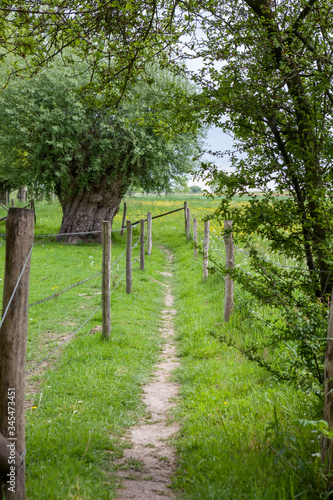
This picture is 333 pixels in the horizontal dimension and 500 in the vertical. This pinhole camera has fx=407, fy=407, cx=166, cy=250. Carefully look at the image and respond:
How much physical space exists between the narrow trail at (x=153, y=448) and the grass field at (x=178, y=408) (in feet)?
0.37

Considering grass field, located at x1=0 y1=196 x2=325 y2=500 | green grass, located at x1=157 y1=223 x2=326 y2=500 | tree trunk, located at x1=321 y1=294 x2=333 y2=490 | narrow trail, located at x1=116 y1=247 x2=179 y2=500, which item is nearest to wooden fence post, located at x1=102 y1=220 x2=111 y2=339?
grass field, located at x1=0 y1=196 x2=325 y2=500

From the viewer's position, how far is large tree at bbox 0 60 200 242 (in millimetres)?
16531

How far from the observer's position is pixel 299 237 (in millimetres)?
3590

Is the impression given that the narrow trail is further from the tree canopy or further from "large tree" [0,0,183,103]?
"large tree" [0,0,183,103]

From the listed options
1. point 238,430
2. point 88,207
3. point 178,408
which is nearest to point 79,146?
point 88,207

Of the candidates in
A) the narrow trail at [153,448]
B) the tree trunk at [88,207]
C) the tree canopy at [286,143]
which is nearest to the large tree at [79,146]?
the tree trunk at [88,207]

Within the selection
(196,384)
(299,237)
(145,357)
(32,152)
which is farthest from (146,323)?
(32,152)

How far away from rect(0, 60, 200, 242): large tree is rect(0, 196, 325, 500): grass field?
8.98 metres

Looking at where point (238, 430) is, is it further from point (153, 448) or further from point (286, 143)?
point (286, 143)

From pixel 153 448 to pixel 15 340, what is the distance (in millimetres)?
2201

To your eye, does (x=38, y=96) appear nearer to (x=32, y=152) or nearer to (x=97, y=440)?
(x=32, y=152)

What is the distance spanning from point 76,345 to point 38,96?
13294 mm

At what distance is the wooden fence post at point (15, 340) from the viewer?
105 inches

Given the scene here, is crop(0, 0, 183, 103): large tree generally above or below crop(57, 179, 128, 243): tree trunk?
above
